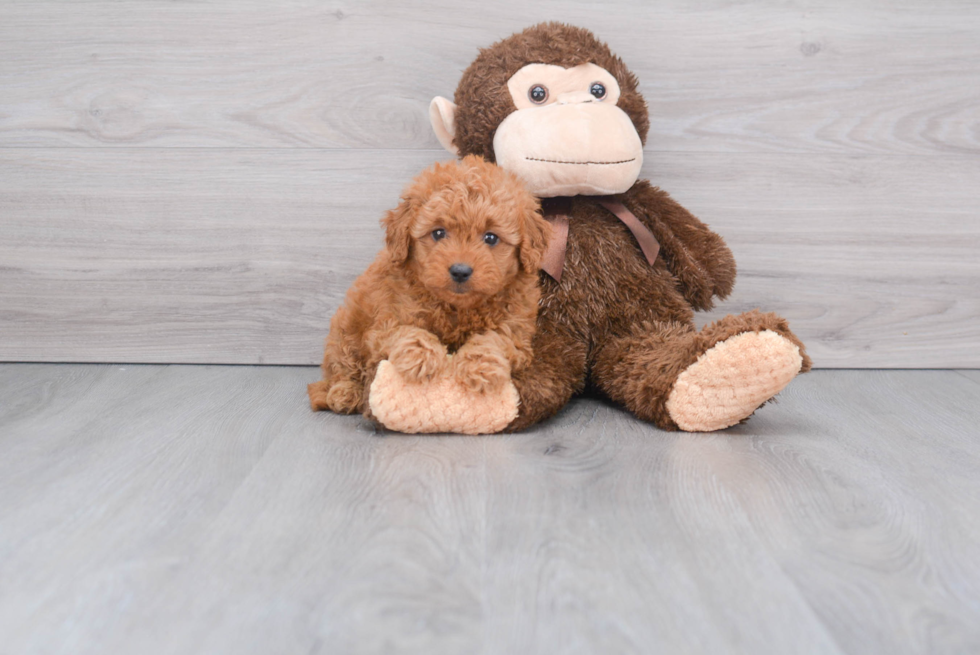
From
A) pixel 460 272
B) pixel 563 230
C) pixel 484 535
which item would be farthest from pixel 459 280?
pixel 484 535

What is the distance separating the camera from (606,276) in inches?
41.6

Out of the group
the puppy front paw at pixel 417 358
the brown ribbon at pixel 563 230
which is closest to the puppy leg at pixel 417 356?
the puppy front paw at pixel 417 358

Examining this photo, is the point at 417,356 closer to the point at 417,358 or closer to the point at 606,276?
the point at 417,358

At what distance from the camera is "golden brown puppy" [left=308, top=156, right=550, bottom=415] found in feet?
2.96

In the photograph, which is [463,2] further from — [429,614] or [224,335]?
[429,614]

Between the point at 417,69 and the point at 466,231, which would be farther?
the point at 417,69

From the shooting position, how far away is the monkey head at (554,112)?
39.9 inches

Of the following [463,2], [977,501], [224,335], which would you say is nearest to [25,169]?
[224,335]

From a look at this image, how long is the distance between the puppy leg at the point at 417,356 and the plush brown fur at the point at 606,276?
13 cm

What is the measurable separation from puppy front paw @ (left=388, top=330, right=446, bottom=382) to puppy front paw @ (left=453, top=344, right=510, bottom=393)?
0.08 feet

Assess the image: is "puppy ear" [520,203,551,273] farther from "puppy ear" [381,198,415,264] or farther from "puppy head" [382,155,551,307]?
"puppy ear" [381,198,415,264]

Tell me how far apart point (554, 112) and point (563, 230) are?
0.53 ft

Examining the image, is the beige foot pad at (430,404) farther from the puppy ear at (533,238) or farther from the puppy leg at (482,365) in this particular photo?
the puppy ear at (533,238)

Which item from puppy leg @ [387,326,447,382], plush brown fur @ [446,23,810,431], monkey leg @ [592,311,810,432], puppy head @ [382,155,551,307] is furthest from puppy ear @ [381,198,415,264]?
monkey leg @ [592,311,810,432]
